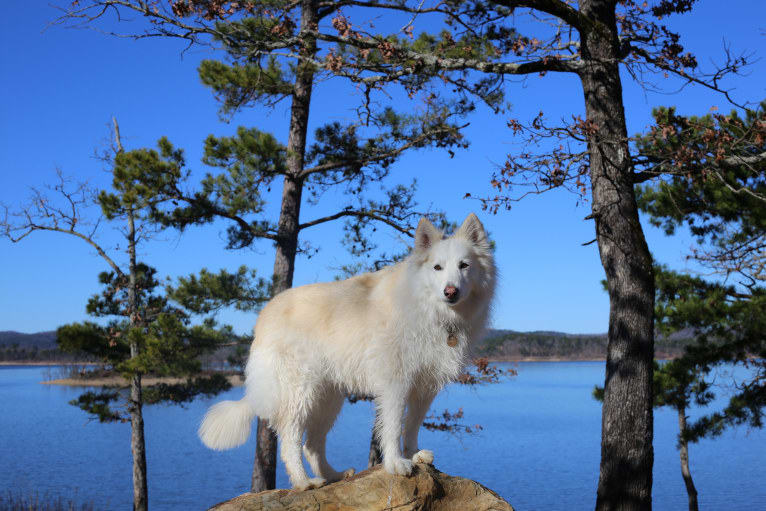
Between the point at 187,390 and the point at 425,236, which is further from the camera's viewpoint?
the point at 187,390

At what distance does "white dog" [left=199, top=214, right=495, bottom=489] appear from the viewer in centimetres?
467

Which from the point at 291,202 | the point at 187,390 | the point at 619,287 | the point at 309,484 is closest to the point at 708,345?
the point at 619,287

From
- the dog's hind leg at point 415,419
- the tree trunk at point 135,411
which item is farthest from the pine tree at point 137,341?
the dog's hind leg at point 415,419

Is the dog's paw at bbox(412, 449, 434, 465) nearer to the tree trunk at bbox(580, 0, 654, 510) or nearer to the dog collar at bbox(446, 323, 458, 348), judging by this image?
the dog collar at bbox(446, 323, 458, 348)

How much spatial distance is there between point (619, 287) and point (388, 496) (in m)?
2.90

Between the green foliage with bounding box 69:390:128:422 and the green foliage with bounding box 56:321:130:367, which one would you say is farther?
the green foliage with bounding box 69:390:128:422

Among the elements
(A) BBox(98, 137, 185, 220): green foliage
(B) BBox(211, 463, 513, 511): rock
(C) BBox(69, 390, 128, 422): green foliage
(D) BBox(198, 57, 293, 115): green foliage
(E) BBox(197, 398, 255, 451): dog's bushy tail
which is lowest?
(C) BBox(69, 390, 128, 422): green foliage

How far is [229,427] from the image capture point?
521 cm

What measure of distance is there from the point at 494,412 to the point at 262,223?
36314 millimetres

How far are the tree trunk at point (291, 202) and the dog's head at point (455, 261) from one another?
552cm

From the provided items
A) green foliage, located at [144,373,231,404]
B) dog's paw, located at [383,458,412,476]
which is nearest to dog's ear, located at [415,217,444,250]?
dog's paw, located at [383,458,412,476]

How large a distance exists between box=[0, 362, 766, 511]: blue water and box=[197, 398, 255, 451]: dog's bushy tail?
772 cm

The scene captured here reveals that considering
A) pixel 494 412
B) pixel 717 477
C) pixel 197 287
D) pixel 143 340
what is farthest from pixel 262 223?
pixel 494 412

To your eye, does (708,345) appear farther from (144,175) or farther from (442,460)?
(442,460)
